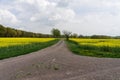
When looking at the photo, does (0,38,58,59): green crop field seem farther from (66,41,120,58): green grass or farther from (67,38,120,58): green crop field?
(66,41,120,58): green grass

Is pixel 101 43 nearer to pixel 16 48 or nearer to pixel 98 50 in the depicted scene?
pixel 98 50

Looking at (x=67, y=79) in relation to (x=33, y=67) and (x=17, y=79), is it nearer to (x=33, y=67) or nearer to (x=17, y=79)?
(x=17, y=79)

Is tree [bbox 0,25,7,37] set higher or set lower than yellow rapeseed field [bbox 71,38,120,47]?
higher

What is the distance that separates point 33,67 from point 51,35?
15071cm

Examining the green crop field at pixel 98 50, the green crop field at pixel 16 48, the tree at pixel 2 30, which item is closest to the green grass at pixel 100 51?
the green crop field at pixel 98 50

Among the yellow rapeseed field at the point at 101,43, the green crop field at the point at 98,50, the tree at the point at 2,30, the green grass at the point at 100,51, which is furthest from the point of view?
the tree at the point at 2,30

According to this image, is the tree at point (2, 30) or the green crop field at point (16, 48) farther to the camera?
the tree at point (2, 30)

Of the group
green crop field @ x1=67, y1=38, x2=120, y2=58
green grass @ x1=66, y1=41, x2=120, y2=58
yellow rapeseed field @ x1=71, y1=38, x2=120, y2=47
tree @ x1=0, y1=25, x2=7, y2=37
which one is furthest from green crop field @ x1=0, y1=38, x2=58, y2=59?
tree @ x1=0, y1=25, x2=7, y2=37

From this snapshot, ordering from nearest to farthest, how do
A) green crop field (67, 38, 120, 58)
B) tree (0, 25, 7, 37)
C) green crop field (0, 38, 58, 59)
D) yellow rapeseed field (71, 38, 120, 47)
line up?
green crop field (67, 38, 120, 58) → green crop field (0, 38, 58, 59) → yellow rapeseed field (71, 38, 120, 47) → tree (0, 25, 7, 37)

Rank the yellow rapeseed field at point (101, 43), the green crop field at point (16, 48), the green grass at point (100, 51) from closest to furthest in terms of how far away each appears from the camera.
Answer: the green grass at point (100, 51) → the green crop field at point (16, 48) → the yellow rapeseed field at point (101, 43)

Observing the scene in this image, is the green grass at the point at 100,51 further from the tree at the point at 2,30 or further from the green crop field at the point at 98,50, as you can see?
the tree at the point at 2,30

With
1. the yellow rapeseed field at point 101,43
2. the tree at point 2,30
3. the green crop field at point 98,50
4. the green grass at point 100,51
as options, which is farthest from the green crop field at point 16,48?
the tree at point 2,30

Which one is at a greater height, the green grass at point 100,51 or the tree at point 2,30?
the tree at point 2,30

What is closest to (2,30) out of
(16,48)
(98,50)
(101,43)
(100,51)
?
(101,43)
